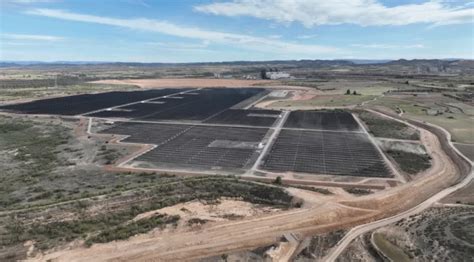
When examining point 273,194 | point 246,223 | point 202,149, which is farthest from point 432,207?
point 202,149

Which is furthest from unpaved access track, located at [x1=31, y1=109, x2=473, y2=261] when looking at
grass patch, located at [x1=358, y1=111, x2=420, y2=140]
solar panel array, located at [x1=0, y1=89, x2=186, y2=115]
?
solar panel array, located at [x1=0, y1=89, x2=186, y2=115]

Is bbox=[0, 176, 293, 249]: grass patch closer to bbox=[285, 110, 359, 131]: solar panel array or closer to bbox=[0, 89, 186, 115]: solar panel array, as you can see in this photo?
bbox=[285, 110, 359, 131]: solar panel array

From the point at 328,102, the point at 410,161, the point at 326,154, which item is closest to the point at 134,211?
the point at 326,154

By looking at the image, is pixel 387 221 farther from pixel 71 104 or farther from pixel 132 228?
pixel 71 104

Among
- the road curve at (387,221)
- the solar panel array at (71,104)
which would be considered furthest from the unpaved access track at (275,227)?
the solar panel array at (71,104)

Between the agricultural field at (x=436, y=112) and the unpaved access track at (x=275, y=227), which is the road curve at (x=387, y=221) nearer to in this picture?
the unpaved access track at (x=275, y=227)

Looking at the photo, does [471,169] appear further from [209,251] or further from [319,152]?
[209,251]
